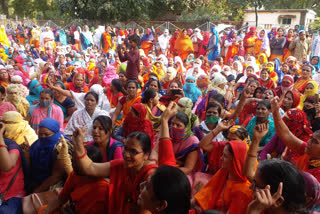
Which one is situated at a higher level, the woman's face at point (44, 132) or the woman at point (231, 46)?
the woman's face at point (44, 132)

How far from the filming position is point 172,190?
145cm

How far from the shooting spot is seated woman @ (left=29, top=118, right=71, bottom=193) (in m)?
2.66

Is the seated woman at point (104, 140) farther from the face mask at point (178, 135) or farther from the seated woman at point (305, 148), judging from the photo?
the seated woman at point (305, 148)

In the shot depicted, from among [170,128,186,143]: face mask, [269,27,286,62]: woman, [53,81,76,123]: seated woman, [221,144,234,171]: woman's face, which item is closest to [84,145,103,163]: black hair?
[170,128,186,143]: face mask

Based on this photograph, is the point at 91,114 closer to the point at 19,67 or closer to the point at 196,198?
the point at 196,198

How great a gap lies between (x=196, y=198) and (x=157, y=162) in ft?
1.44

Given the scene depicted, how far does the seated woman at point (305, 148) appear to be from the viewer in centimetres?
222

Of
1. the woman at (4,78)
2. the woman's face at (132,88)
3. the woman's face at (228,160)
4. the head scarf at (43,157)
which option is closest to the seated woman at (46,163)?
the head scarf at (43,157)

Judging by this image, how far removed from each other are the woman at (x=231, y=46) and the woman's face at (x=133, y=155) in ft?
31.2

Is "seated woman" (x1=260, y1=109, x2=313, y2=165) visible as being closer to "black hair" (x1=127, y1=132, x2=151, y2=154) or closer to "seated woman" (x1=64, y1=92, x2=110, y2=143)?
"black hair" (x1=127, y1=132, x2=151, y2=154)

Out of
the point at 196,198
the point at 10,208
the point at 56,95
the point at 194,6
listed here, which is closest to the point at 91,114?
the point at 56,95

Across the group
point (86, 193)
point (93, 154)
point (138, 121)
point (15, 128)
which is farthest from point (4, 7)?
point (86, 193)

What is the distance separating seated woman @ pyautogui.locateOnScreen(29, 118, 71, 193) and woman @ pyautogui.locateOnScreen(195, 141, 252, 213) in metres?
1.28

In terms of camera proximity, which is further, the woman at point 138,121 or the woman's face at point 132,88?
the woman's face at point 132,88
